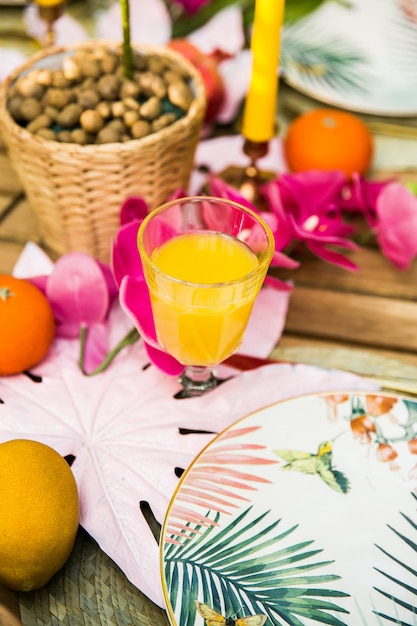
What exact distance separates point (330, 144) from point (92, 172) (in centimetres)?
33

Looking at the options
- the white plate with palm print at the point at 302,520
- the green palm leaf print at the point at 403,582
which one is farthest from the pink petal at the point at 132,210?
the green palm leaf print at the point at 403,582

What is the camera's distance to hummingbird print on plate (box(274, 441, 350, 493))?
1.64 ft

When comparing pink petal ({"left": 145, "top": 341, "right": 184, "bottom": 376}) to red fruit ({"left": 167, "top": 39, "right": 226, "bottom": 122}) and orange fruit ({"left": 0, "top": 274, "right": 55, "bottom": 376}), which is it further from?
red fruit ({"left": 167, "top": 39, "right": 226, "bottom": 122})

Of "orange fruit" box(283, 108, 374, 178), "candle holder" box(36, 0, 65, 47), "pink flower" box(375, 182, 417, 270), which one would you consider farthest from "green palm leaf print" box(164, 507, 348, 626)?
"candle holder" box(36, 0, 65, 47)

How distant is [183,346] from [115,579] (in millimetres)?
189

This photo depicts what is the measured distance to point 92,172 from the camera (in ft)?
2.05

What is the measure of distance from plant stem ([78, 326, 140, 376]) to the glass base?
0.23 ft

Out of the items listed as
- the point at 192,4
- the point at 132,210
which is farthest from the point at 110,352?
the point at 192,4

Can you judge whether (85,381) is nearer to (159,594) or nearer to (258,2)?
(159,594)

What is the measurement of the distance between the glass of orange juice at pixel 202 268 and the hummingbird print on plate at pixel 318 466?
105mm

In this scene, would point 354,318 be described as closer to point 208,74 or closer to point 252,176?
point 252,176

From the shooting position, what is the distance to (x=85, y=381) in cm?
59

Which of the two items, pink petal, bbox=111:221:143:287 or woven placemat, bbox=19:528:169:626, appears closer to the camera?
woven placemat, bbox=19:528:169:626

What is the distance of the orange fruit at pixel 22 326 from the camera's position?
1.81ft
